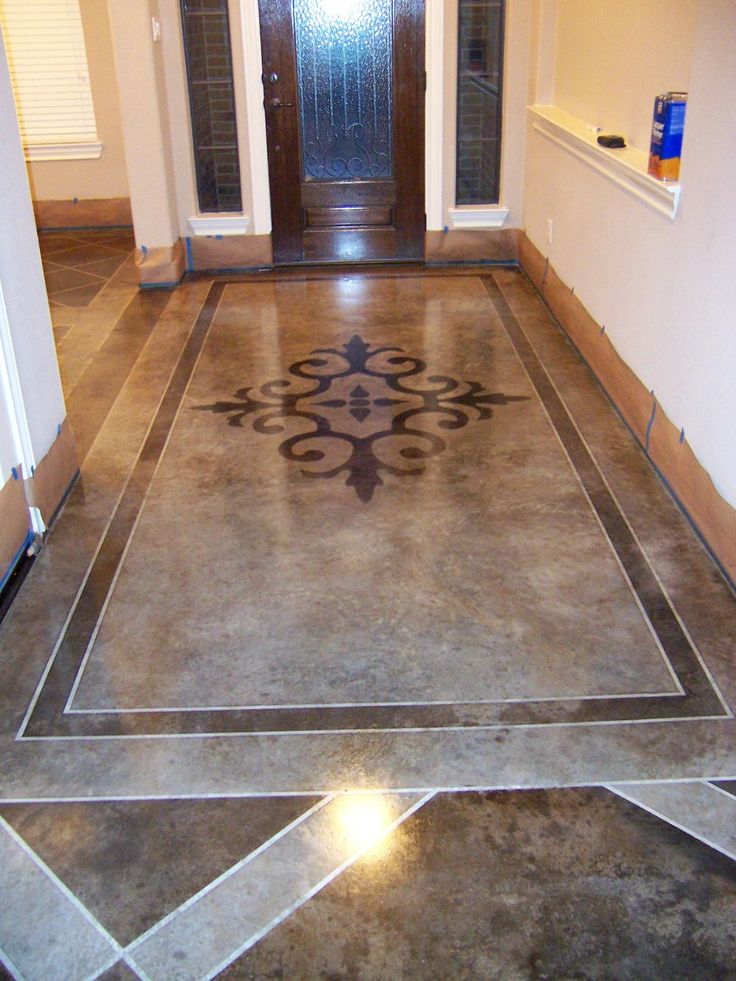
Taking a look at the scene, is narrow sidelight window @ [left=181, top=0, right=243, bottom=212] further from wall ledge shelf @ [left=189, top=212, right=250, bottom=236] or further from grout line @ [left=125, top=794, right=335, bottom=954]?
grout line @ [left=125, top=794, right=335, bottom=954]

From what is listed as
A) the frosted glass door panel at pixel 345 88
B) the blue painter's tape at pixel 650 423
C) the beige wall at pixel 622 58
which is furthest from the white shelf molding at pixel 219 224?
the blue painter's tape at pixel 650 423

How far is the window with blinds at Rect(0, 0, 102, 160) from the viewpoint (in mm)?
6484

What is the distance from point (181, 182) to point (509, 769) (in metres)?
4.65

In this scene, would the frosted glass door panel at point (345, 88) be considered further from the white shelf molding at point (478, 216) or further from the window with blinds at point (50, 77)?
the window with blinds at point (50, 77)

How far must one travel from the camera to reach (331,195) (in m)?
5.83

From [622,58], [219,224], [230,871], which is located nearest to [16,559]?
[230,871]

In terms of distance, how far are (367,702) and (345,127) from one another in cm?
434

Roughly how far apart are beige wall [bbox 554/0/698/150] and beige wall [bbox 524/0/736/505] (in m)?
0.01

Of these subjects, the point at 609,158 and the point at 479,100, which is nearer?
the point at 609,158

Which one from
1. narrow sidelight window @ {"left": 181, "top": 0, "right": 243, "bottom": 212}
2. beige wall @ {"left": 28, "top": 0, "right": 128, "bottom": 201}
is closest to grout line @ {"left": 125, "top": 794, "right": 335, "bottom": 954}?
narrow sidelight window @ {"left": 181, "top": 0, "right": 243, "bottom": 212}

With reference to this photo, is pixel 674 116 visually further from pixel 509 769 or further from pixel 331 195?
pixel 331 195

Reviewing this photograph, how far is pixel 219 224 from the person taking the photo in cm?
580

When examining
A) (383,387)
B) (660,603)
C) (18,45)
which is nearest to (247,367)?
(383,387)

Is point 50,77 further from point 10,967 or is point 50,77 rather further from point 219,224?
point 10,967
